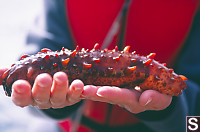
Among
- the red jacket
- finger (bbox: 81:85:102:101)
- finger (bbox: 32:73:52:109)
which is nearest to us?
finger (bbox: 32:73:52:109)

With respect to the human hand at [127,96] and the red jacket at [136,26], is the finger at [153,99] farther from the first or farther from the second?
the red jacket at [136,26]

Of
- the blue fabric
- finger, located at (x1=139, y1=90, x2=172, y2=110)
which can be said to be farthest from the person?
finger, located at (x1=139, y1=90, x2=172, y2=110)

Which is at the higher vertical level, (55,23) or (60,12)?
(60,12)

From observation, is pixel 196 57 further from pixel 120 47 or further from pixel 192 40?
pixel 120 47

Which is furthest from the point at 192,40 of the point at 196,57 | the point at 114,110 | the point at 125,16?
the point at 114,110

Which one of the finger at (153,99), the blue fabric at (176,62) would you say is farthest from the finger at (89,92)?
the blue fabric at (176,62)

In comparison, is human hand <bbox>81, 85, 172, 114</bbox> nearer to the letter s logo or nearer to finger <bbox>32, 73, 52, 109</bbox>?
finger <bbox>32, 73, 52, 109</bbox>
